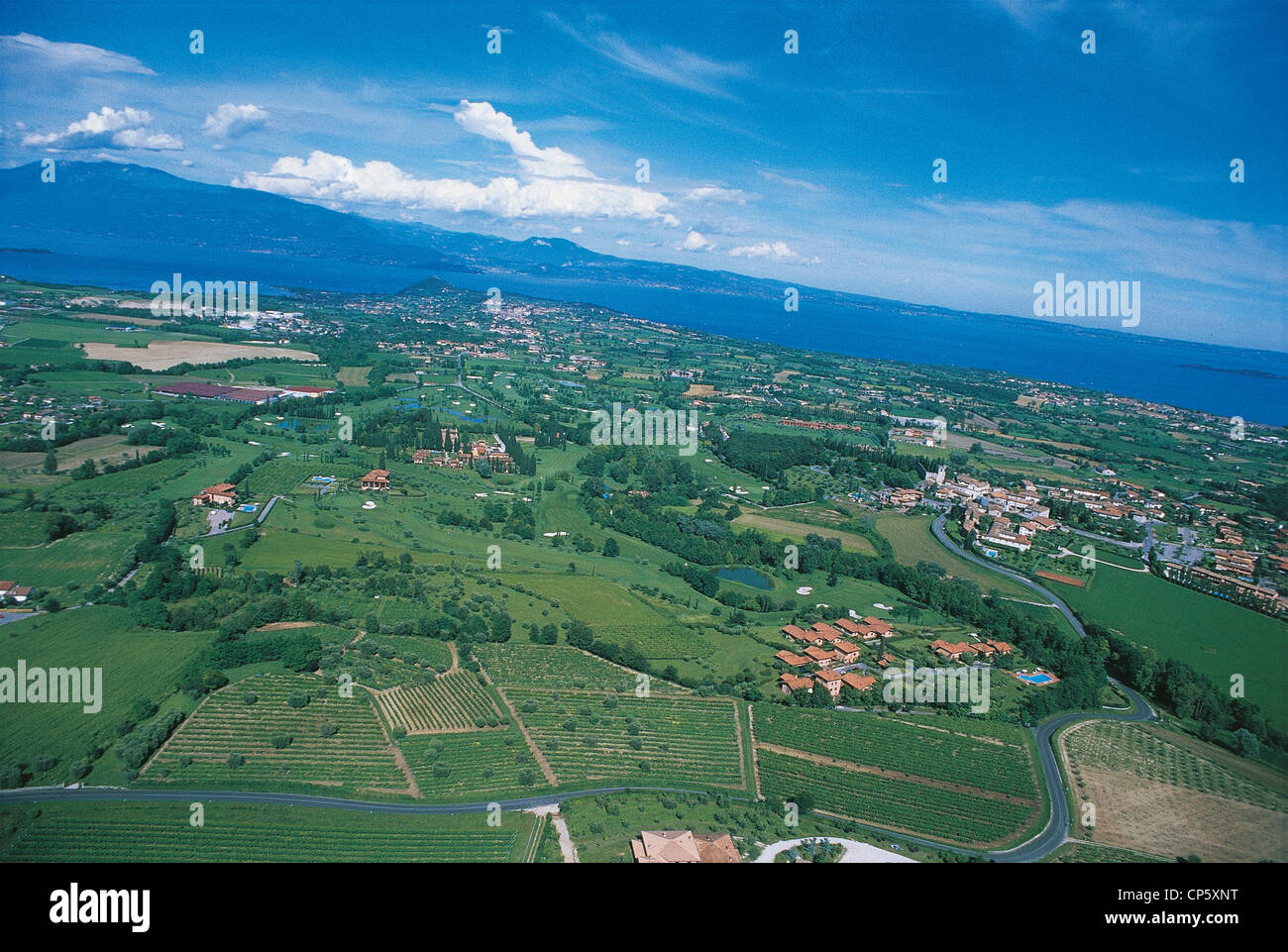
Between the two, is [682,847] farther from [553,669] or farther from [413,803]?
[553,669]

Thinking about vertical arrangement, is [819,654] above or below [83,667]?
below

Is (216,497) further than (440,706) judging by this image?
Yes

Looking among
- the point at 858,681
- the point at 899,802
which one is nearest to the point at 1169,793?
the point at 899,802

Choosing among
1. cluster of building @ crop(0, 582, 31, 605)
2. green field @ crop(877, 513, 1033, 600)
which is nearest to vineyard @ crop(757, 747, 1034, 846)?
green field @ crop(877, 513, 1033, 600)

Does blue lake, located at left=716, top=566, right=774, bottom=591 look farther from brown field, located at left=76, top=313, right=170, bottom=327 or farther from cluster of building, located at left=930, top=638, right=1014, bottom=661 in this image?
brown field, located at left=76, top=313, right=170, bottom=327

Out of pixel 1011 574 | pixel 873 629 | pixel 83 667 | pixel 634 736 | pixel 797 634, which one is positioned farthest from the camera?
pixel 1011 574

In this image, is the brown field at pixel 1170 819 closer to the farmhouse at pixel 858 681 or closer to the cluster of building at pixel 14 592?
the farmhouse at pixel 858 681
